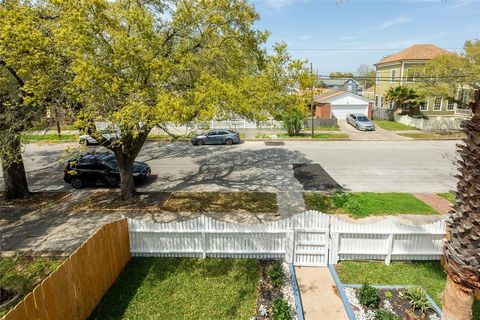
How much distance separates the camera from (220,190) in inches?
A: 587

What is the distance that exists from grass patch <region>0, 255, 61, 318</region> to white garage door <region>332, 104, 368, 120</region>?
34.9 meters

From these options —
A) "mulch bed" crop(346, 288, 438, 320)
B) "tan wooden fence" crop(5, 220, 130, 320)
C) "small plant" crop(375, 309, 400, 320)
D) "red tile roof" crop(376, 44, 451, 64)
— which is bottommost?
"mulch bed" crop(346, 288, 438, 320)

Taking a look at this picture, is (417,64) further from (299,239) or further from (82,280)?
(82,280)

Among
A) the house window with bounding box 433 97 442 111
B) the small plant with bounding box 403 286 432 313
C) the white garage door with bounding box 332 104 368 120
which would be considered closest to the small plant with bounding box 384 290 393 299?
the small plant with bounding box 403 286 432 313

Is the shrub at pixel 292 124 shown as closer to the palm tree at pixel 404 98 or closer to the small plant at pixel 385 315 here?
the palm tree at pixel 404 98

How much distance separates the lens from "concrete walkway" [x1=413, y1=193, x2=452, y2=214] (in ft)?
40.2

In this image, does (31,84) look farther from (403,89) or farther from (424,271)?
(403,89)

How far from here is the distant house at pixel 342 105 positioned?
123ft

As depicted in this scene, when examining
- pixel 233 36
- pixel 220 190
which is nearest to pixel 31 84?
pixel 233 36

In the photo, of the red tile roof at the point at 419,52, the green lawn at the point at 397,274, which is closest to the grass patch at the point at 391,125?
the red tile roof at the point at 419,52

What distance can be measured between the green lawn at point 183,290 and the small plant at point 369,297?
2.39 meters

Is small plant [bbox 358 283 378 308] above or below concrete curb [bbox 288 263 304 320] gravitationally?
above

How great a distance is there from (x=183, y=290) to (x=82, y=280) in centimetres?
226

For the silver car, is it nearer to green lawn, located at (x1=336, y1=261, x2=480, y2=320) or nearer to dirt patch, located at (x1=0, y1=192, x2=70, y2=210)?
green lawn, located at (x1=336, y1=261, x2=480, y2=320)
